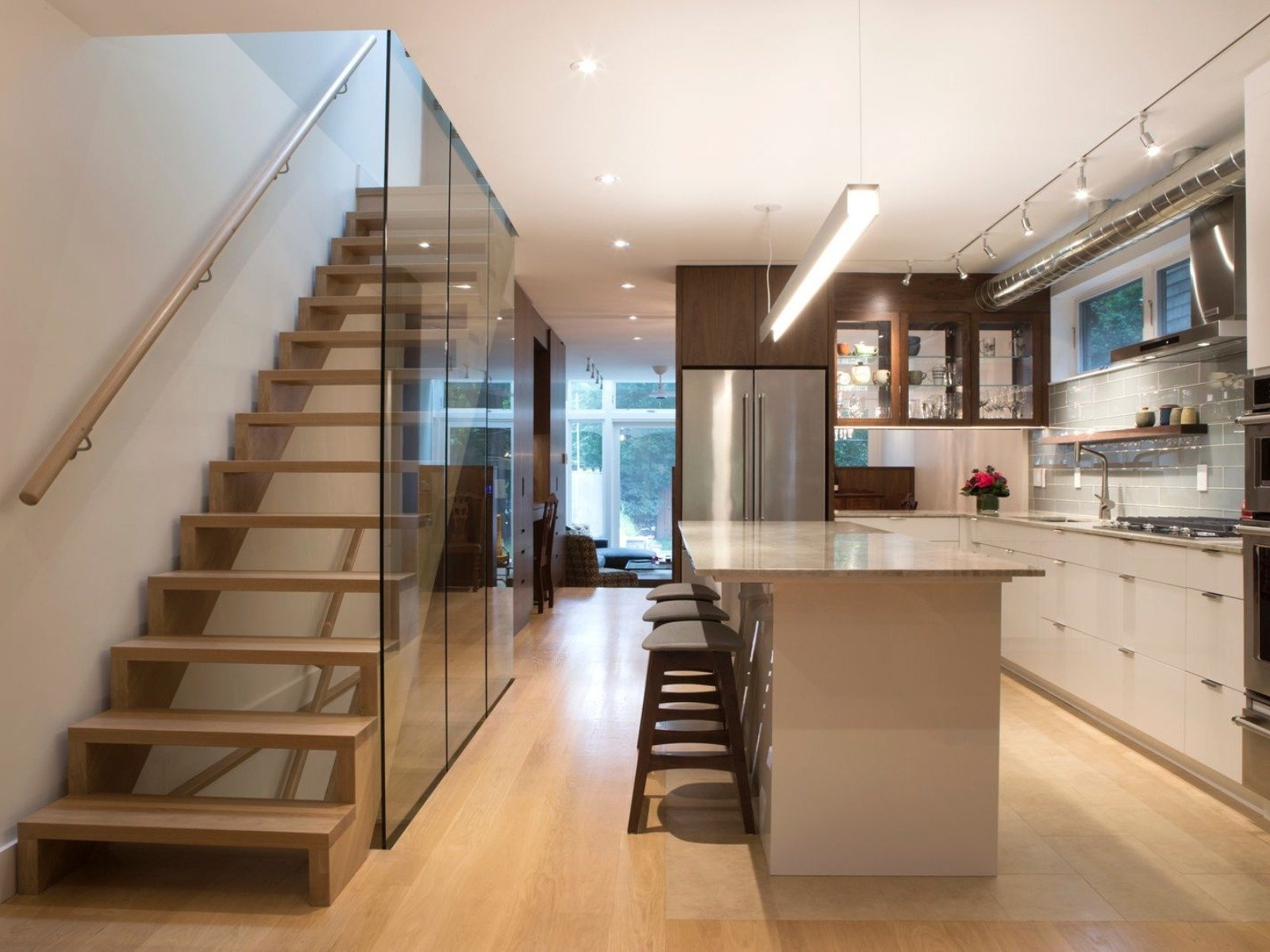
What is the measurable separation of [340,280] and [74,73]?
6.37 ft

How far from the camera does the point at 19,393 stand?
2572 millimetres

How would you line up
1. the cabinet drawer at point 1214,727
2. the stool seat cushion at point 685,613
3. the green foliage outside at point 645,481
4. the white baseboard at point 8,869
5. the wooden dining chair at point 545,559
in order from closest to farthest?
the white baseboard at point 8,869
the cabinet drawer at point 1214,727
the stool seat cushion at point 685,613
the wooden dining chair at point 545,559
the green foliage outside at point 645,481

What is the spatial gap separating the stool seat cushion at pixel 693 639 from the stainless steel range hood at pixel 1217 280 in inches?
95.8

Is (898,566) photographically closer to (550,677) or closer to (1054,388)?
(550,677)

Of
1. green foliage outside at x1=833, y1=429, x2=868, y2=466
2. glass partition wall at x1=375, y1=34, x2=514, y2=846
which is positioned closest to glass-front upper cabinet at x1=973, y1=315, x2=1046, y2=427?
green foliage outside at x1=833, y1=429, x2=868, y2=466

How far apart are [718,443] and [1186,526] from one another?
2740 millimetres

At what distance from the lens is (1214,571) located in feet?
10.9

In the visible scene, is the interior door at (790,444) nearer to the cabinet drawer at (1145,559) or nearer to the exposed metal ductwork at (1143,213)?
the exposed metal ductwork at (1143,213)

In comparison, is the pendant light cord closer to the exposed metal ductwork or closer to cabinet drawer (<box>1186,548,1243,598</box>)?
the exposed metal ductwork

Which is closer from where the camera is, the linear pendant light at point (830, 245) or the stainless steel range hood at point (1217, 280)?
the linear pendant light at point (830, 245)

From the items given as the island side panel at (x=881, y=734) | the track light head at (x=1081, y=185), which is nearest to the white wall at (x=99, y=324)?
the island side panel at (x=881, y=734)

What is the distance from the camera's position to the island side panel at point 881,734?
265 centimetres

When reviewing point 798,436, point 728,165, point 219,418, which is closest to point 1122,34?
point 728,165

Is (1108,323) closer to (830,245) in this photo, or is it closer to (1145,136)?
(1145,136)
